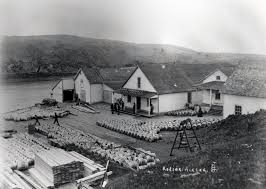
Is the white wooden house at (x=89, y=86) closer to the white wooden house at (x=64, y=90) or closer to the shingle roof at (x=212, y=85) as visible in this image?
the white wooden house at (x=64, y=90)

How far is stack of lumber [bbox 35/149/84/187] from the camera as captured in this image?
47.9 feet

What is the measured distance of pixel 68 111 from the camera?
34.2 metres

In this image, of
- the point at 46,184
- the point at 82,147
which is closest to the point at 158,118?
the point at 82,147

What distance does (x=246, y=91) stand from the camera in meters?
24.9

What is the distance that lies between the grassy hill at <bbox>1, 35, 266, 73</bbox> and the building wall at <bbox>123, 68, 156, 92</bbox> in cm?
4880

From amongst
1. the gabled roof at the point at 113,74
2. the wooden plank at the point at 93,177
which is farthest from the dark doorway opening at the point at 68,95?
the wooden plank at the point at 93,177

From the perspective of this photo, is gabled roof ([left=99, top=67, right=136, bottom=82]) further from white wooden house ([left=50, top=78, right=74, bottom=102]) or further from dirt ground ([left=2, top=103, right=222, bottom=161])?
white wooden house ([left=50, top=78, right=74, bottom=102])

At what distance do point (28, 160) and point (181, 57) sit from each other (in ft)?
352

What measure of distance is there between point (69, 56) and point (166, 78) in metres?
76.3

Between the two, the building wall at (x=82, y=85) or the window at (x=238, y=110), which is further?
the building wall at (x=82, y=85)

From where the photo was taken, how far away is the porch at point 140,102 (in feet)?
106

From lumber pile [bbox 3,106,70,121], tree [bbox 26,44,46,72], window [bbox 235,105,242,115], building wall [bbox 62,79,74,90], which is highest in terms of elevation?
tree [bbox 26,44,46,72]

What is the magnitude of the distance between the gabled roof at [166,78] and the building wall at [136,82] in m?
0.38

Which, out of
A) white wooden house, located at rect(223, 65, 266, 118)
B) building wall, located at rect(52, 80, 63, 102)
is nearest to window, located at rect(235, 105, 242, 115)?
white wooden house, located at rect(223, 65, 266, 118)
